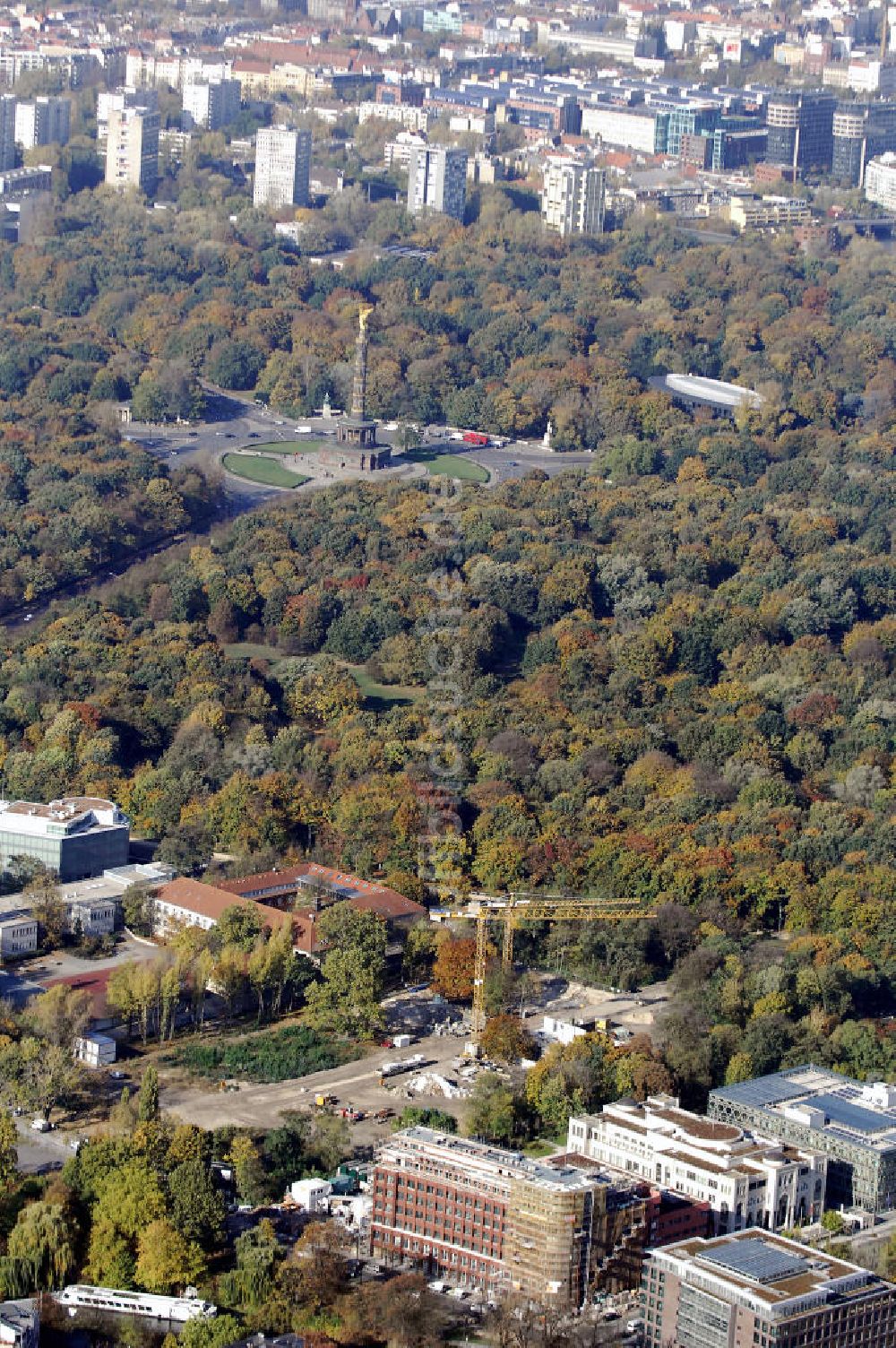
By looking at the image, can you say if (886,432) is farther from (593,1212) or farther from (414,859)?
(593,1212)

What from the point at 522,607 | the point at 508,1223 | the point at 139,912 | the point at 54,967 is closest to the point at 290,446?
the point at 522,607

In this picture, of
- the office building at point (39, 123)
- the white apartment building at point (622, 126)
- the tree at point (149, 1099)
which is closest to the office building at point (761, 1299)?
the tree at point (149, 1099)

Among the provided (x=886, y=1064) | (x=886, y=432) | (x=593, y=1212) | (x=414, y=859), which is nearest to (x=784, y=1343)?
(x=593, y=1212)

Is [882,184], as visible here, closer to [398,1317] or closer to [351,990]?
[351,990]

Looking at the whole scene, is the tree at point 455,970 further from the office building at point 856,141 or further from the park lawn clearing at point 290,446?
the office building at point 856,141

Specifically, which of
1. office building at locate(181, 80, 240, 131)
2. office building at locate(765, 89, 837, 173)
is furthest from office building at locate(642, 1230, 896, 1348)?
office building at locate(765, 89, 837, 173)

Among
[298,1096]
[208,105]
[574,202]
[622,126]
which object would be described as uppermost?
[208,105]
